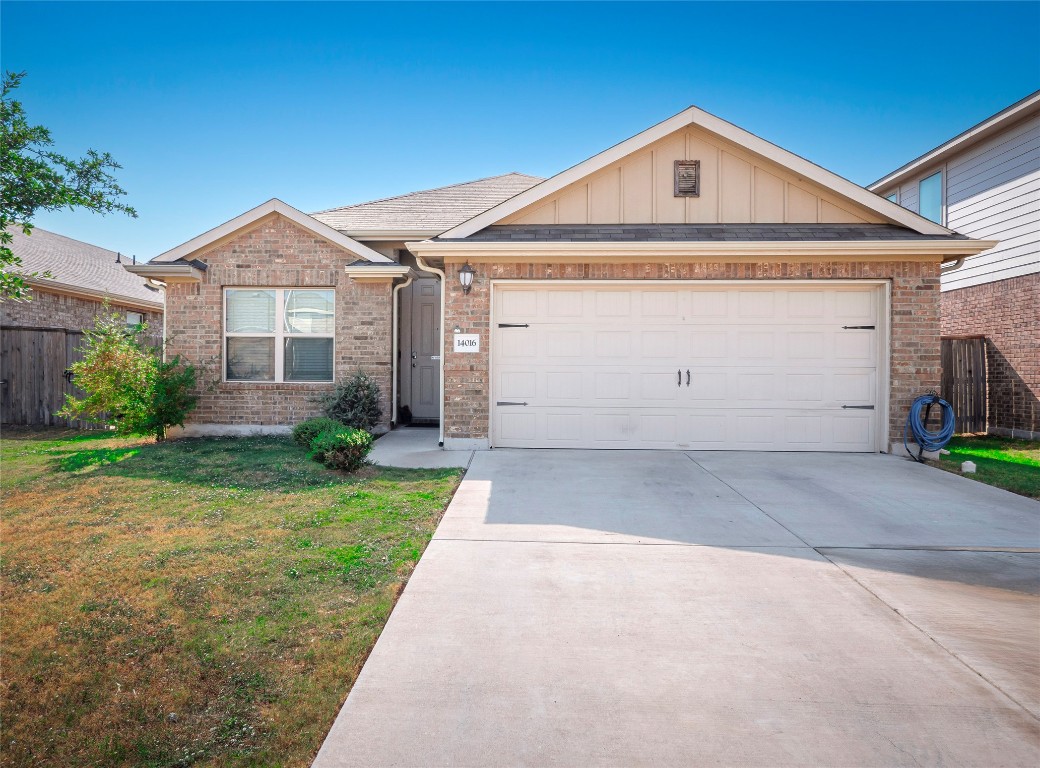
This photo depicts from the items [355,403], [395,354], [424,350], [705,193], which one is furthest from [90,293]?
[705,193]

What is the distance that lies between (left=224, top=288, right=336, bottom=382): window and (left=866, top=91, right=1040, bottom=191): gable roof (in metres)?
12.1

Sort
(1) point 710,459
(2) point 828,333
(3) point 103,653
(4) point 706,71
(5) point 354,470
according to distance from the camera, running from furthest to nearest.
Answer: (4) point 706,71
(2) point 828,333
(1) point 710,459
(5) point 354,470
(3) point 103,653

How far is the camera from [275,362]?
9344 mm

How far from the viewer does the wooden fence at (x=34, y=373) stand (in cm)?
1102

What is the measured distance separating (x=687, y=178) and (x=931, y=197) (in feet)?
27.3

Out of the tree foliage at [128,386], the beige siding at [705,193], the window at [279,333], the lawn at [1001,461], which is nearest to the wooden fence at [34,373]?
the tree foliage at [128,386]

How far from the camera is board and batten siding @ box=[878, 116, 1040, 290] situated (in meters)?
9.98

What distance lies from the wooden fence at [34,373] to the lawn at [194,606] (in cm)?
613

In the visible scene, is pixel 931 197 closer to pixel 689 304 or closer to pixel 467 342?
pixel 689 304

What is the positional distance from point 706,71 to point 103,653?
1194 centimetres

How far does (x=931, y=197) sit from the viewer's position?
42.0 feet

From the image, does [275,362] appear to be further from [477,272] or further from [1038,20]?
[1038,20]

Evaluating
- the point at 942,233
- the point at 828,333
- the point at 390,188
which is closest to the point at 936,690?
the point at 828,333

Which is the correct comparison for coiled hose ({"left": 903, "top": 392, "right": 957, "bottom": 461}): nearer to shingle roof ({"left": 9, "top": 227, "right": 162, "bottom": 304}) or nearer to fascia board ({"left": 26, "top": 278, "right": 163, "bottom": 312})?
fascia board ({"left": 26, "top": 278, "right": 163, "bottom": 312})
